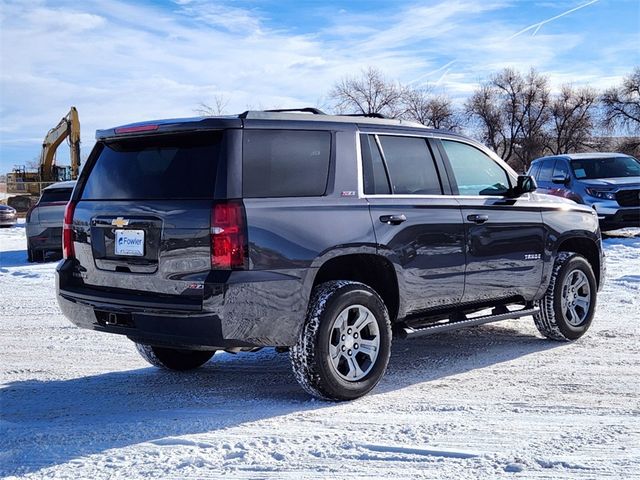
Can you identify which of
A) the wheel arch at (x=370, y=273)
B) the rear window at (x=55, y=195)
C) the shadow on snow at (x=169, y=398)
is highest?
the rear window at (x=55, y=195)

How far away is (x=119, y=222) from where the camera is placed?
16.2 feet

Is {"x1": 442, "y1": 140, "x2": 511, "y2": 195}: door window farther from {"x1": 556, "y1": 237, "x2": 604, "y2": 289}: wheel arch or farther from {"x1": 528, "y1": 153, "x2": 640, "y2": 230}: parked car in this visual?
{"x1": 528, "y1": 153, "x2": 640, "y2": 230}: parked car

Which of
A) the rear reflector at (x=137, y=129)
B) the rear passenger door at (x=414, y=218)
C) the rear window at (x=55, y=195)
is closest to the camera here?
the rear reflector at (x=137, y=129)

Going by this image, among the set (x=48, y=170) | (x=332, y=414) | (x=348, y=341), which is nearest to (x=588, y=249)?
(x=348, y=341)

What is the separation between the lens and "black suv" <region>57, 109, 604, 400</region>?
4.60m

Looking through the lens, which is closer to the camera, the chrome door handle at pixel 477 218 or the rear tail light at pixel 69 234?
the rear tail light at pixel 69 234

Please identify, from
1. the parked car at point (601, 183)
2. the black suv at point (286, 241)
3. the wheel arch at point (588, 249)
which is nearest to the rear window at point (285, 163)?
the black suv at point (286, 241)

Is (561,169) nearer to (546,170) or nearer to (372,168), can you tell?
(546,170)

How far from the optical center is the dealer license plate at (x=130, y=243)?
4805 mm

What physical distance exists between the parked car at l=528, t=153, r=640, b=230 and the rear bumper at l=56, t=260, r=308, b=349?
1172cm

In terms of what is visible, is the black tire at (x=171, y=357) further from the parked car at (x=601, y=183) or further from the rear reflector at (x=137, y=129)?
the parked car at (x=601, y=183)

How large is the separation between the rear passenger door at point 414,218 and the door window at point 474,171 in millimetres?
240

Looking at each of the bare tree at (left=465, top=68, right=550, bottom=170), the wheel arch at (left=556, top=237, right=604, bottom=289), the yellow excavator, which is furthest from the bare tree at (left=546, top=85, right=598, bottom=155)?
the wheel arch at (left=556, top=237, right=604, bottom=289)

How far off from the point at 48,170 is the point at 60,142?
106 inches
